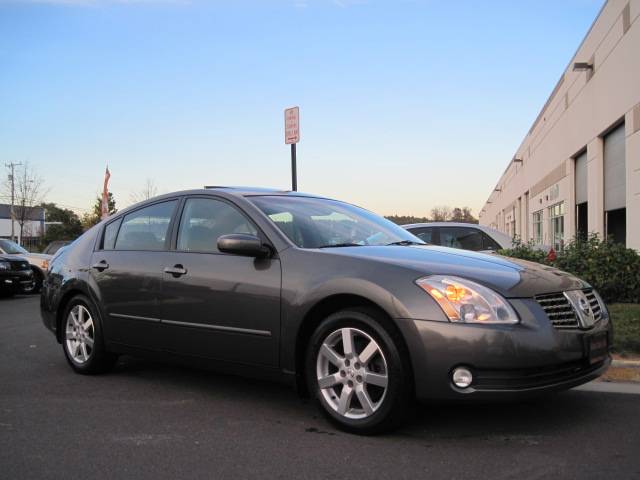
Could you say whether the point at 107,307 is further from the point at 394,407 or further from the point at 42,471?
the point at 394,407

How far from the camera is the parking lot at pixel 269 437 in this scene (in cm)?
314

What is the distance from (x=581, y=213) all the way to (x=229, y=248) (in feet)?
83.1

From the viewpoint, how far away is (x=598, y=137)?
839 inches

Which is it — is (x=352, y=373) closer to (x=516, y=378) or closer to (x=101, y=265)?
(x=516, y=378)

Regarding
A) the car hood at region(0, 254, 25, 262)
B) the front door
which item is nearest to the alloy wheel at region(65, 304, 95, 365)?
the front door

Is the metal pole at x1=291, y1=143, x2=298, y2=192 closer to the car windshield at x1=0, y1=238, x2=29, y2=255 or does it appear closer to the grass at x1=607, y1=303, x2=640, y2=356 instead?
the grass at x1=607, y1=303, x2=640, y2=356

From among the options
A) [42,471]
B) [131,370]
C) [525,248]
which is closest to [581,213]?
[525,248]

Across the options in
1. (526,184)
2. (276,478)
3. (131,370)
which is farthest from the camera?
(526,184)

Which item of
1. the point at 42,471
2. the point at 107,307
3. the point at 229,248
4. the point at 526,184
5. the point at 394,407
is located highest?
the point at 526,184

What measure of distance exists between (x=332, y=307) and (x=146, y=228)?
208cm

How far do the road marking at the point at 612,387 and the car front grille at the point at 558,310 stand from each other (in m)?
1.41

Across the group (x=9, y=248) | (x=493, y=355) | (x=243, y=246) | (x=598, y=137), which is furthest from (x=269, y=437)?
(x=598, y=137)

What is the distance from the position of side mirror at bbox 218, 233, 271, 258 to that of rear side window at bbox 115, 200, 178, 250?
101 centimetres

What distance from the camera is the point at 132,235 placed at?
5227mm
